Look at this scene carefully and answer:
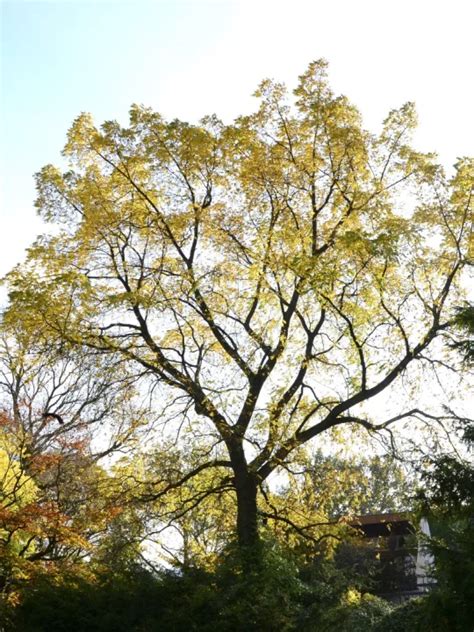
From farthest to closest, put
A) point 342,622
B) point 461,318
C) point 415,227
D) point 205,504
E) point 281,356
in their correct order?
point 205,504 < point 281,356 < point 415,227 < point 342,622 < point 461,318

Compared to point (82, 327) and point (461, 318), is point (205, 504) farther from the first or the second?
point (461, 318)

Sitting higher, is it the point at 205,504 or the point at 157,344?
the point at 157,344

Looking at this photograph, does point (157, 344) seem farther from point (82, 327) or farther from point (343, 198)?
point (343, 198)

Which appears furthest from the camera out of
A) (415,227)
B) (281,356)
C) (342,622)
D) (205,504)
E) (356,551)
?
(356,551)

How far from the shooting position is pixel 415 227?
416 inches

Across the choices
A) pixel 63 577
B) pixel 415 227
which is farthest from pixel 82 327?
pixel 415 227

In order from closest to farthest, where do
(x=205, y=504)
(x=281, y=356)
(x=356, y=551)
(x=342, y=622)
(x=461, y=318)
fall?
(x=461, y=318), (x=342, y=622), (x=281, y=356), (x=205, y=504), (x=356, y=551)

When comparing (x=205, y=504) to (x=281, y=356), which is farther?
(x=205, y=504)

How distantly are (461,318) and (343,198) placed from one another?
16.4 feet

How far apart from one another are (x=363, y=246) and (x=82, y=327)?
15.1 feet

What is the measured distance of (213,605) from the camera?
27.8 feet

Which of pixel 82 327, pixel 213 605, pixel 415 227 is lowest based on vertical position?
pixel 213 605

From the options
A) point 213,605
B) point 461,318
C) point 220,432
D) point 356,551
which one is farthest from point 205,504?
point 356,551

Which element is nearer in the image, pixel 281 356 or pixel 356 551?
pixel 281 356
